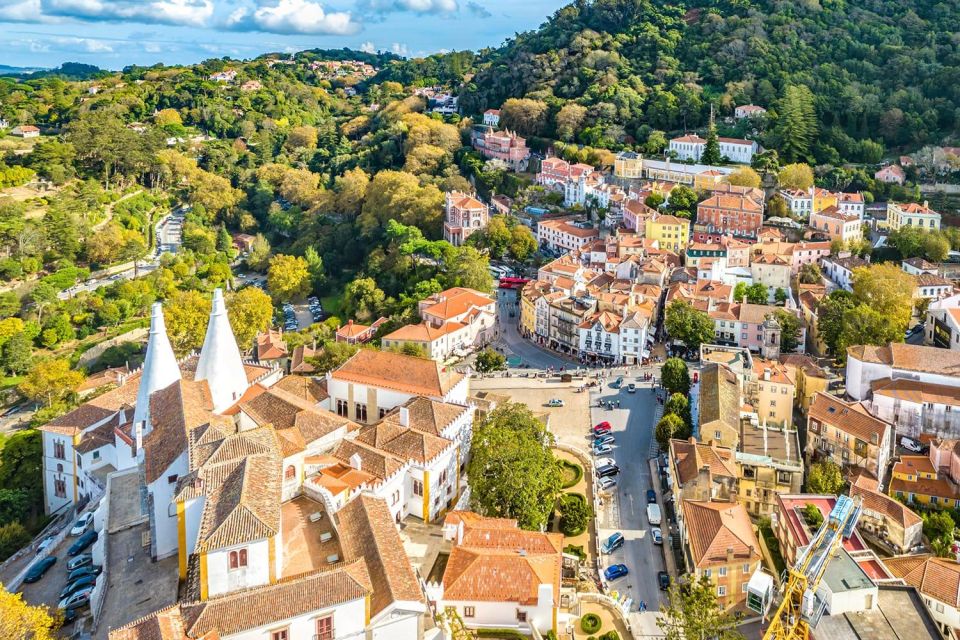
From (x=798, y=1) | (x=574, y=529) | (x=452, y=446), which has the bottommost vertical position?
(x=574, y=529)

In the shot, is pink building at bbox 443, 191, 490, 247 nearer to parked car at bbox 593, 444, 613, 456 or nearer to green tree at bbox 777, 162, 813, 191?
green tree at bbox 777, 162, 813, 191

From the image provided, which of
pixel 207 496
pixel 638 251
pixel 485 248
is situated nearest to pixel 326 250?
pixel 485 248

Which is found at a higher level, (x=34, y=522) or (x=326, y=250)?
(x=326, y=250)

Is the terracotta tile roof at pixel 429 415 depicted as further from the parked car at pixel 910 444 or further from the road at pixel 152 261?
the road at pixel 152 261

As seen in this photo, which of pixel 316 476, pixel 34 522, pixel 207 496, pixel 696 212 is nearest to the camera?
pixel 207 496

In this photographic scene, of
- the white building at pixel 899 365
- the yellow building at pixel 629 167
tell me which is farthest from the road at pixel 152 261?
the white building at pixel 899 365

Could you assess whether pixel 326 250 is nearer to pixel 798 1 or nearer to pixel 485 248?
pixel 485 248
